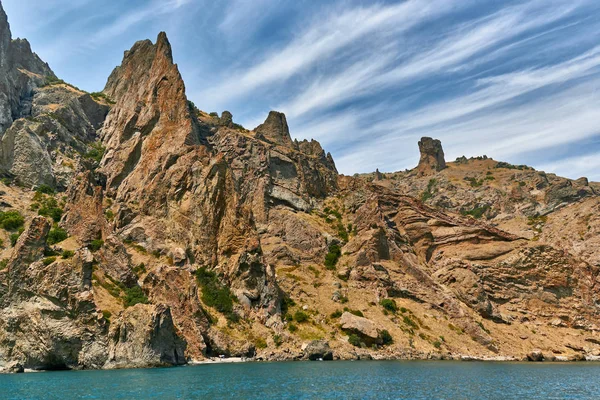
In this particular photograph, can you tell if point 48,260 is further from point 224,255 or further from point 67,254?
point 224,255

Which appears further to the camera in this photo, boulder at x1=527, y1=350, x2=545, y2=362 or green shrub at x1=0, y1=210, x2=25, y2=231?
green shrub at x1=0, y1=210, x2=25, y2=231

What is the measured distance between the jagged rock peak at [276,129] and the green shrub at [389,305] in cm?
6633

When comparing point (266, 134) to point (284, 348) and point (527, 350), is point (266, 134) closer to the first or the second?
point (284, 348)

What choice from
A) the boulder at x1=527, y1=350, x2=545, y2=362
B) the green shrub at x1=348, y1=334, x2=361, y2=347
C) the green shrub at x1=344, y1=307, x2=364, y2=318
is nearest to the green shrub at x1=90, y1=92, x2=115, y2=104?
the green shrub at x1=344, y1=307, x2=364, y2=318

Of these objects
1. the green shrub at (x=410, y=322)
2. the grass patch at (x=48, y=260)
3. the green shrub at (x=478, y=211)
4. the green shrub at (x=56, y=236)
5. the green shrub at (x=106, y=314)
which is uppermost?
the green shrub at (x=478, y=211)

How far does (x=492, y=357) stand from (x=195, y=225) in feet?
193

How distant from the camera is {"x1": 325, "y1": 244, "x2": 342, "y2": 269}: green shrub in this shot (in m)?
100

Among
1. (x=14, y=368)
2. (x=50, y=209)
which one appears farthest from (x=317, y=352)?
(x=50, y=209)

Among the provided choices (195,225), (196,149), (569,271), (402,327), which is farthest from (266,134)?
(569,271)

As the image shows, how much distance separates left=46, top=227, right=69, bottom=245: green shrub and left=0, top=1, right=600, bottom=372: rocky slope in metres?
0.31

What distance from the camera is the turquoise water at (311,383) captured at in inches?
1486

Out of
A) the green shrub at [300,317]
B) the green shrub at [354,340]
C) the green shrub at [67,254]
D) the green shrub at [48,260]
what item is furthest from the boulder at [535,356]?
the green shrub at [48,260]

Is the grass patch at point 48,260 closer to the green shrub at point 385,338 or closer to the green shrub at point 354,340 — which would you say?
the green shrub at point 354,340

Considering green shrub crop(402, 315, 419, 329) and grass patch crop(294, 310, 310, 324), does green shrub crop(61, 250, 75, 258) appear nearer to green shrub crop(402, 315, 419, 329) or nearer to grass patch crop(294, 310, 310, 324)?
grass patch crop(294, 310, 310, 324)
